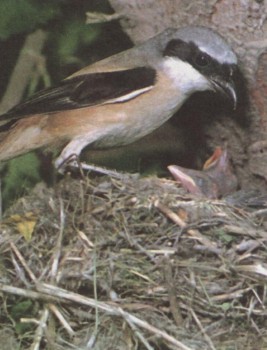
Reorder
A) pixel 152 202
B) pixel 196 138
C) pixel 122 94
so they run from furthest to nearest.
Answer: pixel 196 138, pixel 122 94, pixel 152 202

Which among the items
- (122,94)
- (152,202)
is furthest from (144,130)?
(152,202)

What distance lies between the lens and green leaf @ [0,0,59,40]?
5.24 meters

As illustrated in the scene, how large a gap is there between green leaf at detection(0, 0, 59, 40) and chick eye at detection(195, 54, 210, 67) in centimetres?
69

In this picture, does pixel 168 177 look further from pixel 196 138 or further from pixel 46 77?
pixel 46 77

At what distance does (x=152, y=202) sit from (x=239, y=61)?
2.51 ft

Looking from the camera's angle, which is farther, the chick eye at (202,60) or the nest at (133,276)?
the chick eye at (202,60)

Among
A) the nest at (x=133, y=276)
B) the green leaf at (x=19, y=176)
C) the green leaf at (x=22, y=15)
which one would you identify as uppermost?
the green leaf at (x=22, y=15)

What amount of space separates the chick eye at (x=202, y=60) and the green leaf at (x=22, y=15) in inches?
27.3

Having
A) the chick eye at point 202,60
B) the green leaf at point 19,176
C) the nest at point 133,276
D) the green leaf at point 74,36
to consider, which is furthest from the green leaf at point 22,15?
the nest at point 133,276

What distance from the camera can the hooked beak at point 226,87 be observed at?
192 inches

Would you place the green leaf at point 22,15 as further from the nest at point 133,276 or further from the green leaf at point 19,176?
the nest at point 133,276

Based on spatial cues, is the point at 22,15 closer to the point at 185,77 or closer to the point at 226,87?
the point at 185,77

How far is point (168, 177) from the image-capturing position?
17.7 feet

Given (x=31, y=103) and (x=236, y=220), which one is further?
(x=31, y=103)
